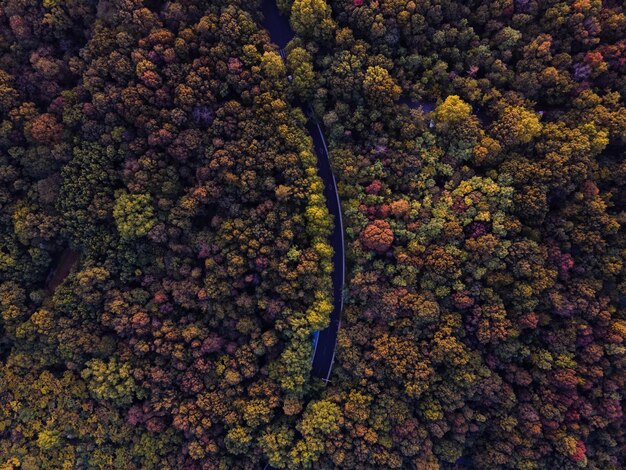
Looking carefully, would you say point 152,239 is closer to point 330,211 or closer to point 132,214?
point 132,214

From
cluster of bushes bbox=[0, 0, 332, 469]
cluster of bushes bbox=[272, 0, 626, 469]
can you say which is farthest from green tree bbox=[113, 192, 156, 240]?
cluster of bushes bbox=[272, 0, 626, 469]

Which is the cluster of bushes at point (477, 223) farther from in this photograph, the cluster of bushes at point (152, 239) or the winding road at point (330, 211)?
the cluster of bushes at point (152, 239)

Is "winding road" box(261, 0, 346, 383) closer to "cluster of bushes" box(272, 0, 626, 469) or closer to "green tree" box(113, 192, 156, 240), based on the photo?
"cluster of bushes" box(272, 0, 626, 469)

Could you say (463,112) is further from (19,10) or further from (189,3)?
(19,10)

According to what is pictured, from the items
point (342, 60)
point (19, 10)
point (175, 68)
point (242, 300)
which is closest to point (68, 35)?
point (19, 10)

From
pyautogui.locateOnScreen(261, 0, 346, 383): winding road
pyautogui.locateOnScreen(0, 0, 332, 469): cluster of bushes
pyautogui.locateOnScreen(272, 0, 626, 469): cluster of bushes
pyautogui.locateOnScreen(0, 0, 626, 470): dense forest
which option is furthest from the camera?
pyautogui.locateOnScreen(261, 0, 346, 383): winding road

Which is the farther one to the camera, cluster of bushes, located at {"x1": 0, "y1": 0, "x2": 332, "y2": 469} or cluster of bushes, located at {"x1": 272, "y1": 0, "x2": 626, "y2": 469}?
cluster of bushes, located at {"x1": 0, "y1": 0, "x2": 332, "y2": 469}

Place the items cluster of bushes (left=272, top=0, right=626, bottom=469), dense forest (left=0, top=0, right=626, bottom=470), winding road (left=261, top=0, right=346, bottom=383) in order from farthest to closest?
winding road (left=261, top=0, right=346, bottom=383)
dense forest (left=0, top=0, right=626, bottom=470)
cluster of bushes (left=272, top=0, right=626, bottom=469)

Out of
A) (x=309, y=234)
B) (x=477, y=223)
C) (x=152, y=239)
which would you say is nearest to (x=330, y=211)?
(x=309, y=234)
